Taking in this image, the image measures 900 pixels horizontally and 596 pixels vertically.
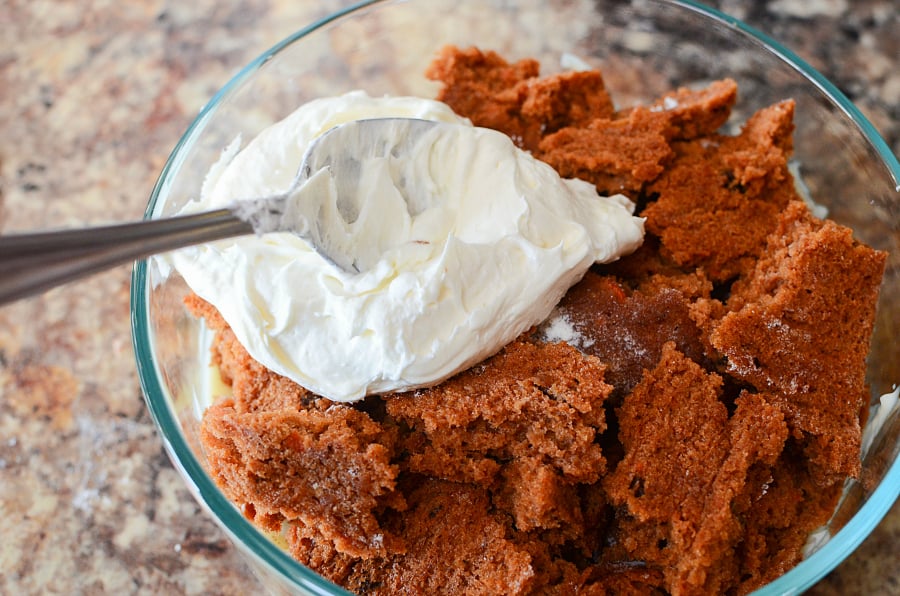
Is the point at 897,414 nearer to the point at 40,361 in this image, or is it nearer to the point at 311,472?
the point at 311,472

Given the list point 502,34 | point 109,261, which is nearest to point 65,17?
point 502,34

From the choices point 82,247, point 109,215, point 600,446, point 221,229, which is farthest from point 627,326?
point 109,215

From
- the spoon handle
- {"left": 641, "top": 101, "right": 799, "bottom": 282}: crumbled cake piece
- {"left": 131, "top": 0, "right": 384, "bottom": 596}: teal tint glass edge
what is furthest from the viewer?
{"left": 641, "top": 101, "right": 799, "bottom": 282}: crumbled cake piece

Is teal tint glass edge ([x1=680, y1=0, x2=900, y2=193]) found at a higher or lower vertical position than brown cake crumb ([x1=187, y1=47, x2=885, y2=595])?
higher

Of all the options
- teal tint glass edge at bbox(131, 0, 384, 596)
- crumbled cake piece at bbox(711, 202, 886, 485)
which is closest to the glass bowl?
teal tint glass edge at bbox(131, 0, 384, 596)

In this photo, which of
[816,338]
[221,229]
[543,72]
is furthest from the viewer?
[543,72]

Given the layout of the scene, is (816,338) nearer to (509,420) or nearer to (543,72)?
(509,420)

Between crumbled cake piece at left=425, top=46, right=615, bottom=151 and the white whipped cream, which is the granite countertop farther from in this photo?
crumbled cake piece at left=425, top=46, right=615, bottom=151
